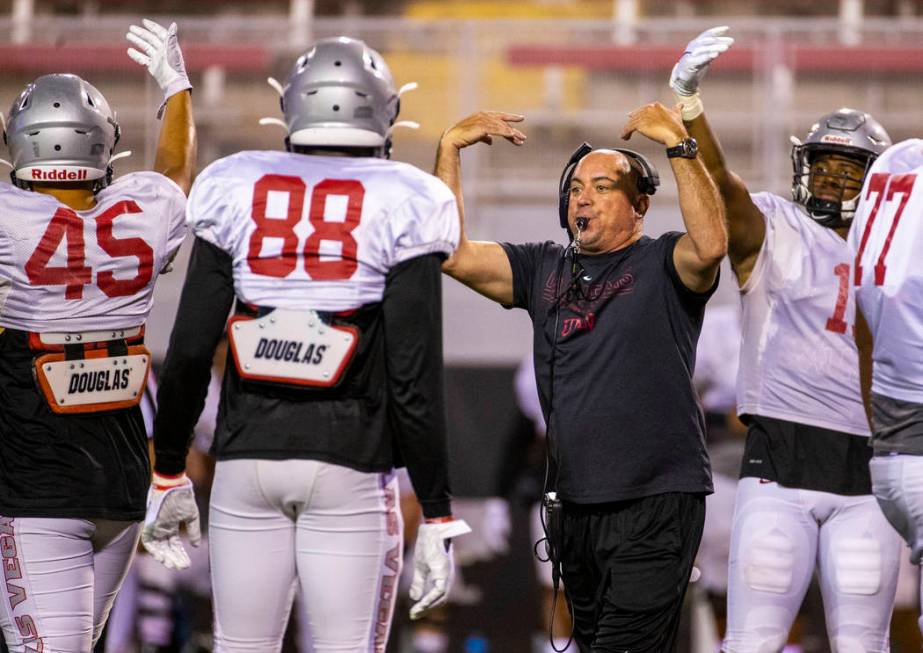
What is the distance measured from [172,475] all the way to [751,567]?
1749 mm

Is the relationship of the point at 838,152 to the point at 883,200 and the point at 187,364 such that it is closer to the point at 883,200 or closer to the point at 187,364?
the point at 883,200

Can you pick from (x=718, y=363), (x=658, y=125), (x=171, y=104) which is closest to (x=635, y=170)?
(x=658, y=125)

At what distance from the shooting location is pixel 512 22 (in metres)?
7.19

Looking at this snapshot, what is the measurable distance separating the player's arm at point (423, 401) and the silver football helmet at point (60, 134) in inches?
41.9

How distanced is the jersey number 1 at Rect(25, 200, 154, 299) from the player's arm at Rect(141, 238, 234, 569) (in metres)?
0.40

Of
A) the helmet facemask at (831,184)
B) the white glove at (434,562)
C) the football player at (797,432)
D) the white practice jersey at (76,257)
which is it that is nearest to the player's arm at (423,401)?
the white glove at (434,562)

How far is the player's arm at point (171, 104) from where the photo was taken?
4.05 m

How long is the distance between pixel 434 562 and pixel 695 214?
1176 millimetres

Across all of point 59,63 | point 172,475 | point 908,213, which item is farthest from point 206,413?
point 908,213

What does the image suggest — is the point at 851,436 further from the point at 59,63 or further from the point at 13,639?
the point at 59,63

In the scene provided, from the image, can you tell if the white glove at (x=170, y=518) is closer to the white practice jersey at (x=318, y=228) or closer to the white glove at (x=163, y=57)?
the white practice jersey at (x=318, y=228)

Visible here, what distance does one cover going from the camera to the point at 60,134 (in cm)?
374

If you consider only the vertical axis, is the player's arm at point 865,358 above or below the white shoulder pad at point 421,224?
below

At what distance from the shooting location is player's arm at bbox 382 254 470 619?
3.22m
